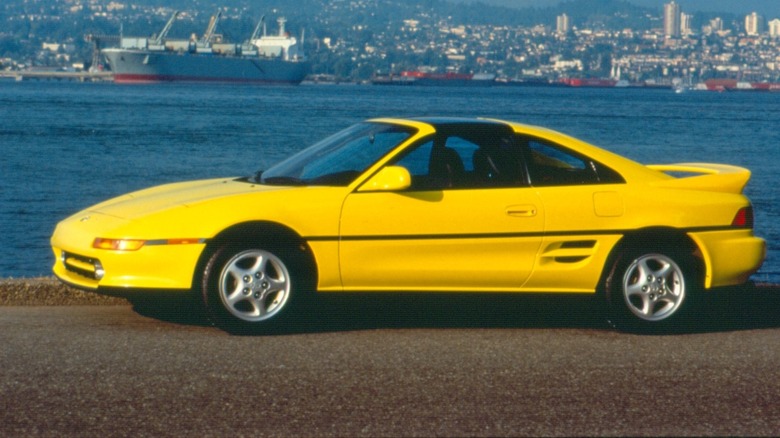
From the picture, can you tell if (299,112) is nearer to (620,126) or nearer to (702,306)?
(620,126)

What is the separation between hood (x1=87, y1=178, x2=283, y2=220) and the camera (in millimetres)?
A: 7234

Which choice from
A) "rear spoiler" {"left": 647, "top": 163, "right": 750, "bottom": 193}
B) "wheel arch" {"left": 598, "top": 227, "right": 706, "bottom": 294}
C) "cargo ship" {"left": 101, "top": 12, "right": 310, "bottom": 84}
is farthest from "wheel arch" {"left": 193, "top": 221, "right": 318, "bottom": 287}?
"cargo ship" {"left": 101, "top": 12, "right": 310, "bottom": 84}

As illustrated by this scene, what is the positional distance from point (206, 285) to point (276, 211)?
568 mm

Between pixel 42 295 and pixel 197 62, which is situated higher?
pixel 42 295

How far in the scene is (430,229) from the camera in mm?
7293

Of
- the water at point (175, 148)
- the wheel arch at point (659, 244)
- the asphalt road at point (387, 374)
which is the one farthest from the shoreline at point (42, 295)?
the water at point (175, 148)

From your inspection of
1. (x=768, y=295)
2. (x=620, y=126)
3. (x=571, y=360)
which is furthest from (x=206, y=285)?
(x=620, y=126)

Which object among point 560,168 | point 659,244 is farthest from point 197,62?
point 659,244

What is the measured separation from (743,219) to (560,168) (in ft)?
3.90

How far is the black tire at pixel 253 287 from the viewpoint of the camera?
7008 mm

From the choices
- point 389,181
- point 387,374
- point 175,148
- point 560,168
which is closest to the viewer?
point 387,374

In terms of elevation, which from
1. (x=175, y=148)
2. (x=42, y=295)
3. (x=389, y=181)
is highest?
(x=389, y=181)

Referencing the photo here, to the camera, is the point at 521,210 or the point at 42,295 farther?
the point at 42,295

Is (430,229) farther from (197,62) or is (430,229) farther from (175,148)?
(197,62)
